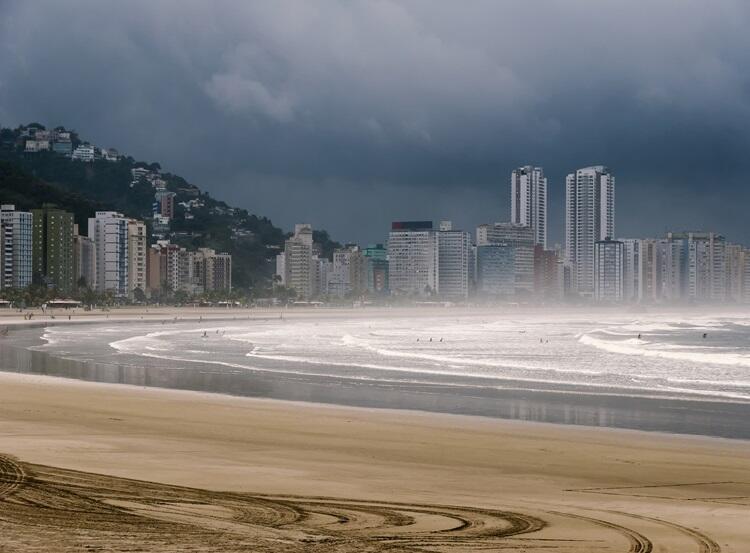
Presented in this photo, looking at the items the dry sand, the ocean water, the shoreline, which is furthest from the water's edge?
the dry sand

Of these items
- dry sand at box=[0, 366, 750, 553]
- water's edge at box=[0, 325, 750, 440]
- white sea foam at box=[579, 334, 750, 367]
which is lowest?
white sea foam at box=[579, 334, 750, 367]

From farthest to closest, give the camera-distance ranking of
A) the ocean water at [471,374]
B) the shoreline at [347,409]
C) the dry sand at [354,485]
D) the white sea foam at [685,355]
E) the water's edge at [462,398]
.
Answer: the white sea foam at [685,355] < the ocean water at [471,374] < the water's edge at [462,398] < the shoreline at [347,409] < the dry sand at [354,485]

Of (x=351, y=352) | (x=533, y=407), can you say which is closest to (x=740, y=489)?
(x=533, y=407)

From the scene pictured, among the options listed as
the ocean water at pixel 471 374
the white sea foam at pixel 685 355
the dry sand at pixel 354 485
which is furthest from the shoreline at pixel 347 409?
the white sea foam at pixel 685 355

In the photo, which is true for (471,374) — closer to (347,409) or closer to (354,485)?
(347,409)

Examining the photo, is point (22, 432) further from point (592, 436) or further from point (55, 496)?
point (592, 436)

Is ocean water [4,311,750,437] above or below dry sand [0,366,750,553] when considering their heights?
below

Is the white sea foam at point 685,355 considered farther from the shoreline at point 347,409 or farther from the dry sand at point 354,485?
the dry sand at point 354,485

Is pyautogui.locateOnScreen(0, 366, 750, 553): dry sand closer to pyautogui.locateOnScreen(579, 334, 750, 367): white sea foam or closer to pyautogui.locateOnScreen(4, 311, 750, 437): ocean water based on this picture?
pyautogui.locateOnScreen(4, 311, 750, 437): ocean water

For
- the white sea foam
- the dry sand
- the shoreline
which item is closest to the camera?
the dry sand
